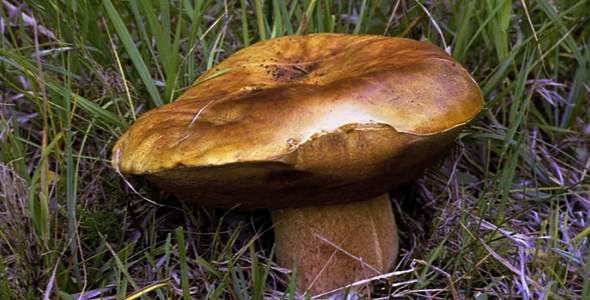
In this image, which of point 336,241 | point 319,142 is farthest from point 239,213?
point 319,142

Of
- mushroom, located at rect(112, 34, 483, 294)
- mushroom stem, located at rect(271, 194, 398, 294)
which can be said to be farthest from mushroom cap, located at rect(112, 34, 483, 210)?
mushroom stem, located at rect(271, 194, 398, 294)

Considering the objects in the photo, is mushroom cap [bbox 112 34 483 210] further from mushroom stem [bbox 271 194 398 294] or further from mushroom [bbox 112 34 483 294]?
mushroom stem [bbox 271 194 398 294]

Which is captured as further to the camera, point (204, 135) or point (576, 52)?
point (576, 52)

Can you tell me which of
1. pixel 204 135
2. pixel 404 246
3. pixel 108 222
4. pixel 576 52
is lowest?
pixel 404 246

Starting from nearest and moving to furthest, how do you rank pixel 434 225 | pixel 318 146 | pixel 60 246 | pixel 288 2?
pixel 318 146 < pixel 60 246 < pixel 434 225 < pixel 288 2

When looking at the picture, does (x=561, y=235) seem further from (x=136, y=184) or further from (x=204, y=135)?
(x=136, y=184)

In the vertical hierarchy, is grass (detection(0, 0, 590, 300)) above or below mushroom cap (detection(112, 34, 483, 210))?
below

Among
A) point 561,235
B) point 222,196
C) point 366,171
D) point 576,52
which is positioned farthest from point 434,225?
point 576,52

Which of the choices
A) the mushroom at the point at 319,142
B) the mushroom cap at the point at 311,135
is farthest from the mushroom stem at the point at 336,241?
the mushroom cap at the point at 311,135
